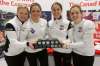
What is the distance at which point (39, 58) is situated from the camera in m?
3.12

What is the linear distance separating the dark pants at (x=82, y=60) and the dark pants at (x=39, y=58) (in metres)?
0.36

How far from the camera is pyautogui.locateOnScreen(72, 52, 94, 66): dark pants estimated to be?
2.95m

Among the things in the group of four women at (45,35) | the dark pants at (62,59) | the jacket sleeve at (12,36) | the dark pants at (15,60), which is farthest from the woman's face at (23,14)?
the dark pants at (62,59)

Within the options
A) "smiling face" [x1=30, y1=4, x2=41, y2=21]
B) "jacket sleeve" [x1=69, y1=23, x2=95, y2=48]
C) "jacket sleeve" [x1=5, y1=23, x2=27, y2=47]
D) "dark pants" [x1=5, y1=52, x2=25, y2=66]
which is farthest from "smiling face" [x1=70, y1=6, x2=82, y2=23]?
"dark pants" [x1=5, y1=52, x2=25, y2=66]

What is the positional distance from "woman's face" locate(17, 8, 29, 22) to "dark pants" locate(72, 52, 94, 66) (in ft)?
2.50

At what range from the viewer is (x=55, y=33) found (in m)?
3.04

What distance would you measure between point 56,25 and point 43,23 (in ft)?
0.54

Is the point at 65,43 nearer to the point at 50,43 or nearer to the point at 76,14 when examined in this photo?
the point at 50,43

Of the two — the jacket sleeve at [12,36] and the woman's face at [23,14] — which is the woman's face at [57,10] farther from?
the jacket sleeve at [12,36]

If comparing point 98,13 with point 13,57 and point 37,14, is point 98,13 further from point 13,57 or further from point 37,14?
point 13,57

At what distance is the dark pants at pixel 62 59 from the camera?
123 inches

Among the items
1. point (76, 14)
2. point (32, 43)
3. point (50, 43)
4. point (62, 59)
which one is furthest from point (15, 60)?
point (76, 14)

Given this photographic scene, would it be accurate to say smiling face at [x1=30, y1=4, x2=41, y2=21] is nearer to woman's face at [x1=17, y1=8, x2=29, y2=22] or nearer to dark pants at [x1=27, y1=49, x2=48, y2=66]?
woman's face at [x1=17, y1=8, x2=29, y2=22]

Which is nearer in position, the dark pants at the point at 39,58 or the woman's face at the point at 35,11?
the woman's face at the point at 35,11
